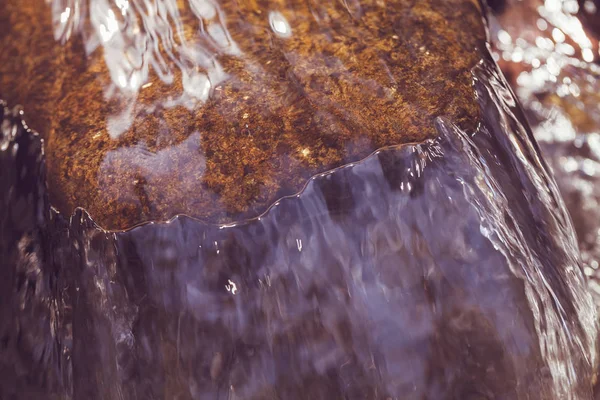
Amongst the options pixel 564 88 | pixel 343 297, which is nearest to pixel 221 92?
pixel 343 297

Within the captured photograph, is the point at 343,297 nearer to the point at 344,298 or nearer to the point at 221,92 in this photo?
the point at 344,298

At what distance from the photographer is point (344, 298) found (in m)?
1.66

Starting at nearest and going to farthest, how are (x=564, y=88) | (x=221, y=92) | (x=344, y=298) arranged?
1. (x=344, y=298)
2. (x=221, y=92)
3. (x=564, y=88)

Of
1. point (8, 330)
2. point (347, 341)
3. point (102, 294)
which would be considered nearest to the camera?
point (347, 341)

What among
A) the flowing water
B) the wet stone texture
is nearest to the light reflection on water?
the wet stone texture

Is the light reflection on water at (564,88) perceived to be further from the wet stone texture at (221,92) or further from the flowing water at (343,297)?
the flowing water at (343,297)

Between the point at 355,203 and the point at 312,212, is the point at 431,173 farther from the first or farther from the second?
the point at 312,212

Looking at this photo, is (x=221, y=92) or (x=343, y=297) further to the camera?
(x=221, y=92)

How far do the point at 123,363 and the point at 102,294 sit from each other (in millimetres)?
223

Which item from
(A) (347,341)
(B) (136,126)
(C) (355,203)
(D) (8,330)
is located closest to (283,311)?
(A) (347,341)

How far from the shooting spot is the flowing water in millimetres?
1652

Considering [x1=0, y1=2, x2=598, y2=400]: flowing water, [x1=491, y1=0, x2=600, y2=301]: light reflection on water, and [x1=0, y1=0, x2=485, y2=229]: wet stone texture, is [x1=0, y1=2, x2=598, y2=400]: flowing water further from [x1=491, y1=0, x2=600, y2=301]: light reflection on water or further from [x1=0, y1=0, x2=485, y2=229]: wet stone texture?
[x1=491, y1=0, x2=600, y2=301]: light reflection on water

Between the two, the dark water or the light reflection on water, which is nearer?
the dark water

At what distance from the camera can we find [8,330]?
6.66ft
